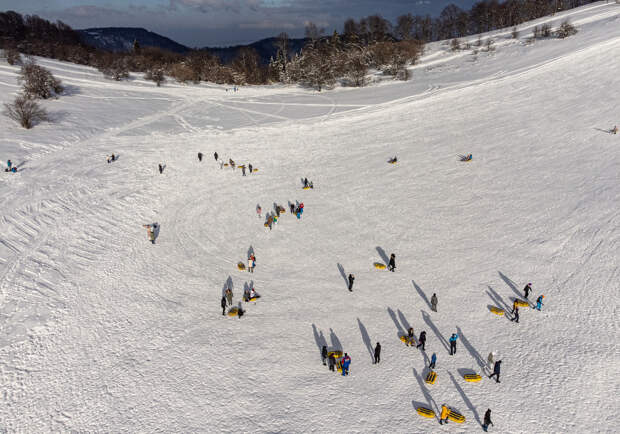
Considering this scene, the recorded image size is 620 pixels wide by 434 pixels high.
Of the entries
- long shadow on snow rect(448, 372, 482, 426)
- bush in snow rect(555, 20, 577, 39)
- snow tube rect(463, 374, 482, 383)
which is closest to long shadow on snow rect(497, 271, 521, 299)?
snow tube rect(463, 374, 482, 383)

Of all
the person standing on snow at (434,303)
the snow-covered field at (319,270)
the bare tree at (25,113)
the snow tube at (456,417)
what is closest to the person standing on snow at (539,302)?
the snow-covered field at (319,270)

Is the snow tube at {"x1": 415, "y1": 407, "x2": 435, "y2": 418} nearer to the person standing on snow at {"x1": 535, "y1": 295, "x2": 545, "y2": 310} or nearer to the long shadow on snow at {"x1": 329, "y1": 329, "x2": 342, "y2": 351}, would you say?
the long shadow on snow at {"x1": 329, "y1": 329, "x2": 342, "y2": 351}

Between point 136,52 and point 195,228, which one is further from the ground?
point 136,52

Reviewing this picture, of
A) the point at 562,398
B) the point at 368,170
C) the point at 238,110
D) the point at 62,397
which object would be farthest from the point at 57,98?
the point at 562,398

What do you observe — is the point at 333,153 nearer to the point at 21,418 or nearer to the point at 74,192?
the point at 74,192

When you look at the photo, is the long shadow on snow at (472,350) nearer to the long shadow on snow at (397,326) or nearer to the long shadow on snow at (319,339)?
the long shadow on snow at (397,326)

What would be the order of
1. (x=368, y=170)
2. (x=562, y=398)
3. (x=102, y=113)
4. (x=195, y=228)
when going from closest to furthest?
1. (x=562, y=398)
2. (x=195, y=228)
3. (x=368, y=170)
4. (x=102, y=113)

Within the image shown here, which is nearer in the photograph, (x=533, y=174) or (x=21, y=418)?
(x=21, y=418)

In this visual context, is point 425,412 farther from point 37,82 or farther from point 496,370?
point 37,82

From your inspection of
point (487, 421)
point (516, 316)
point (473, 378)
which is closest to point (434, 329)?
point (473, 378)

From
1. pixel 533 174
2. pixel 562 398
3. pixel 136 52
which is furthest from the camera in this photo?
pixel 136 52
